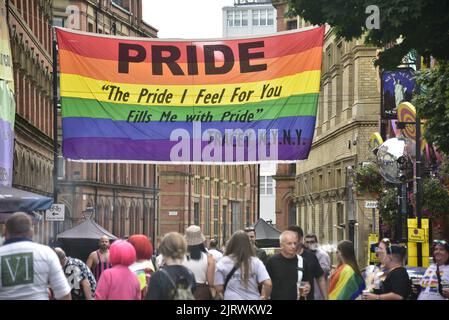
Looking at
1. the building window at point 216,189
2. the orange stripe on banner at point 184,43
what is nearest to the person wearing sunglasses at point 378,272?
the orange stripe on banner at point 184,43

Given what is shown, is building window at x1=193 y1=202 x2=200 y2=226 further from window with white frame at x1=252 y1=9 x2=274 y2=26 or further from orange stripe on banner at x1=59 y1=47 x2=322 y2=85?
orange stripe on banner at x1=59 y1=47 x2=322 y2=85

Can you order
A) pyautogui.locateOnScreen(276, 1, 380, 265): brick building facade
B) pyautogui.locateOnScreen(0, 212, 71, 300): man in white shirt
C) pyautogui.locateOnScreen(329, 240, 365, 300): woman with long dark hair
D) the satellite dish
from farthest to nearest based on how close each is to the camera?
pyautogui.locateOnScreen(276, 1, 380, 265): brick building facade → the satellite dish → pyautogui.locateOnScreen(329, 240, 365, 300): woman with long dark hair → pyautogui.locateOnScreen(0, 212, 71, 300): man in white shirt

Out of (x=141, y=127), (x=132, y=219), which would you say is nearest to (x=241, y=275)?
(x=141, y=127)

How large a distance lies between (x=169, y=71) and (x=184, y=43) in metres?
0.44

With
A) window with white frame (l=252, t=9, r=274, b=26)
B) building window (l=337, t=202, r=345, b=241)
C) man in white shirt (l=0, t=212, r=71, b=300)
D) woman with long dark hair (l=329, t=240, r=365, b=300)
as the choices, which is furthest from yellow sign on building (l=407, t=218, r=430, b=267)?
window with white frame (l=252, t=9, r=274, b=26)

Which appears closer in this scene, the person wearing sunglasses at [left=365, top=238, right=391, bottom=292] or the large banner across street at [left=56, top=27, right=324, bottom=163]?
the person wearing sunglasses at [left=365, top=238, right=391, bottom=292]

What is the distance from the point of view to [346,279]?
12.6 meters

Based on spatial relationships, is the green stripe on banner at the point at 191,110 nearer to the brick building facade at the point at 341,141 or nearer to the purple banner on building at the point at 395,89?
the purple banner on building at the point at 395,89

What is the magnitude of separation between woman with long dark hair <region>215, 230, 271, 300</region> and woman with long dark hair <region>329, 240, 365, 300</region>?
148 centimetres

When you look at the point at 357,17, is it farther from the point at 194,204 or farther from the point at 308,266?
the point at 194,204

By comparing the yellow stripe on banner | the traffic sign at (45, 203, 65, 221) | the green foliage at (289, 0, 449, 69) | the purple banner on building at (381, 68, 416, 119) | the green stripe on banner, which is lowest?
the traffic sign at (45, 203, 65, 221)

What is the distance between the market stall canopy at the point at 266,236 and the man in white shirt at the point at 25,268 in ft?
61.2

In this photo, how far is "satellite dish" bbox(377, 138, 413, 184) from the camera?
81.3ft

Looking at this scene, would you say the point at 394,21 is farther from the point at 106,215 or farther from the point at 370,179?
the point at 106,215
